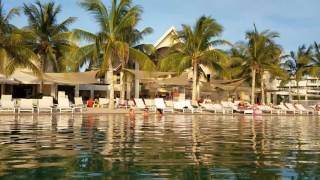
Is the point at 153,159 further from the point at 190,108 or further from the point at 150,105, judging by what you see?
the point at 190,108

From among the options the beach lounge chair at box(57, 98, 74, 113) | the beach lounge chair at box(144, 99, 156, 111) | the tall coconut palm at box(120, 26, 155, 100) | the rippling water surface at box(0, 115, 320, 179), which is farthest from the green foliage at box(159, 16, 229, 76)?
the rippling water surface at box(0, 115, 320, 179)

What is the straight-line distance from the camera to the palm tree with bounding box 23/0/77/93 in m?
35.1

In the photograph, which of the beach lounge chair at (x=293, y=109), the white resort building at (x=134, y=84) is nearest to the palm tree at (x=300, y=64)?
the white resort building at (x=134, y=84)

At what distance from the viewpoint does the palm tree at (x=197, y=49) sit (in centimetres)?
3609

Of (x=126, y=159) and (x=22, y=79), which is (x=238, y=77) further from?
(x=126, y=159)

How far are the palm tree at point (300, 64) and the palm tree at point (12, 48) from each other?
3072 centimetres

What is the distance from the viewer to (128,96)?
41.4 metres

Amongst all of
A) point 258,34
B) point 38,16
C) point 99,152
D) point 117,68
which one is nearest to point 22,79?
point 38,16

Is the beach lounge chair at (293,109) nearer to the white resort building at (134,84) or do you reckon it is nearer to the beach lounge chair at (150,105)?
the white resort building at (134,84)

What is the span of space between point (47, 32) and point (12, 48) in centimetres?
777

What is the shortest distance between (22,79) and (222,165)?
25.8 metres

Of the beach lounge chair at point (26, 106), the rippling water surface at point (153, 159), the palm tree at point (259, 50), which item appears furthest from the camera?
the palm tree at point (259, 50)

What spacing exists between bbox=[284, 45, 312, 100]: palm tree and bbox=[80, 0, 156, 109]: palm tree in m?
24.4

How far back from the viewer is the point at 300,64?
176 ft
